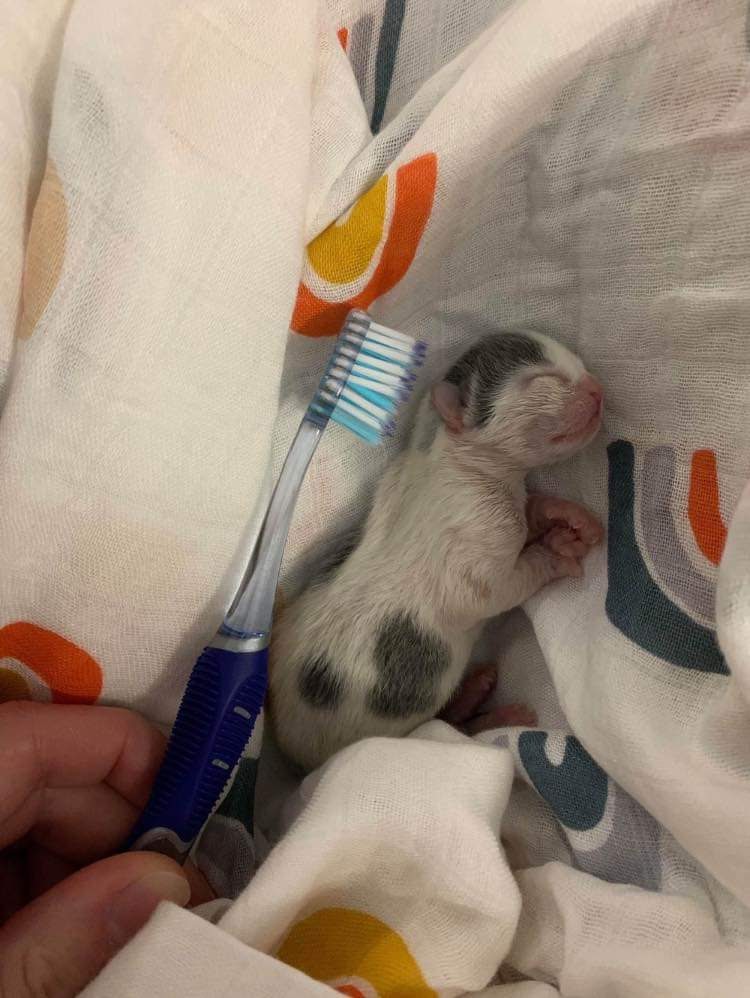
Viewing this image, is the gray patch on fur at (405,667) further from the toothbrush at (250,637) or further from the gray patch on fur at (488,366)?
the gray patch on fur at (488,366)

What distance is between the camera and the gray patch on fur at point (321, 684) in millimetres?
947

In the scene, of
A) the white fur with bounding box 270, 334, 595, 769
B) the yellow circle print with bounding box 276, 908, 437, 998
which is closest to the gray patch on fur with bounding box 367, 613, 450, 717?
the white fur with bounding box 270, 334, 595, 769

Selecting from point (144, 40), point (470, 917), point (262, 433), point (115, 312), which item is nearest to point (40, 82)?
point (144, 40)

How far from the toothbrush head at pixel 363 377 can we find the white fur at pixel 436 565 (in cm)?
16

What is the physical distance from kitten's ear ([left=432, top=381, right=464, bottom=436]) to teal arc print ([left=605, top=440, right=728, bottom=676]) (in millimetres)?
196

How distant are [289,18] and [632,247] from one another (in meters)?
0.43

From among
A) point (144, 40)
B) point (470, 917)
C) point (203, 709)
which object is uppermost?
point (144, 40)

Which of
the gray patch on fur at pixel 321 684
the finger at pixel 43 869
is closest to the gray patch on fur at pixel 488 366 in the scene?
the gray patch on fur at pixel 321 684

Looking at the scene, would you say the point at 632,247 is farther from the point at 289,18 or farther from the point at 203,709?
the point at 203,709

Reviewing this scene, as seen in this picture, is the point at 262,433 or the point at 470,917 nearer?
the point at 470,917

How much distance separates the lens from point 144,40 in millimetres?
731

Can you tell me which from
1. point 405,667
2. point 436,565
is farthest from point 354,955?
point 436,565

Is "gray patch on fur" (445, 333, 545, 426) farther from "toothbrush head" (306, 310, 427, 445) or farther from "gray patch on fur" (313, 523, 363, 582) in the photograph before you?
"gray patch on fur" (313, 523, 363, 582)

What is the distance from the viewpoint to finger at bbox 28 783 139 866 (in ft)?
2.72
